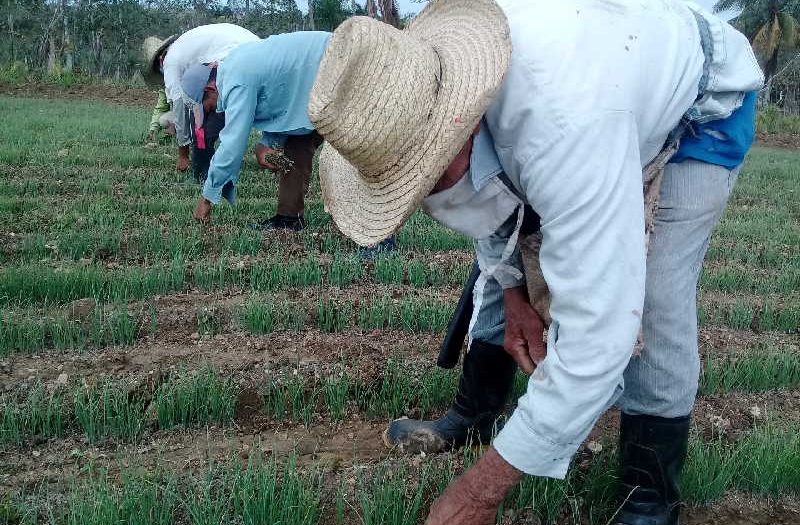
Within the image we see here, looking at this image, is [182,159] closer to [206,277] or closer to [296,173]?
[296,173]

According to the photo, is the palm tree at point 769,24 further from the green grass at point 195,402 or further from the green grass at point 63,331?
the green grass at point 195,402

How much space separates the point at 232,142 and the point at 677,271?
295cm

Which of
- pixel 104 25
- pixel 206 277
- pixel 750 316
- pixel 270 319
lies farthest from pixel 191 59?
pixel 104 25

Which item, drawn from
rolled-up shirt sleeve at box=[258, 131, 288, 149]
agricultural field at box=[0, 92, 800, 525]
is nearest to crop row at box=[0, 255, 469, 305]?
agricultural field at box=[0, 92, 800, 525]

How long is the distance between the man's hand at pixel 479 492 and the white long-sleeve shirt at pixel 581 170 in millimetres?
37

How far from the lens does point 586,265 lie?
126 cm

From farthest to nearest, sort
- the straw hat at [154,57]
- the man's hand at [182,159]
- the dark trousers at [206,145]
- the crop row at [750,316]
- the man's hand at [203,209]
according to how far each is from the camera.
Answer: the man's hand at [182,159]
the straw hat at [154,57]
the dark trousers at [206,145]
the man's hand at [203,209]
the crop row at [750,316]

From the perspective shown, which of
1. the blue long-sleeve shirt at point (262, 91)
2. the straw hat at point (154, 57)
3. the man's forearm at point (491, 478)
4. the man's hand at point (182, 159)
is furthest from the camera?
the man's hand at point (182, 159)

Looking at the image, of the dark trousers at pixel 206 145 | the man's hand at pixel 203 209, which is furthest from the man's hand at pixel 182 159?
the man's hand at pixel 203 209

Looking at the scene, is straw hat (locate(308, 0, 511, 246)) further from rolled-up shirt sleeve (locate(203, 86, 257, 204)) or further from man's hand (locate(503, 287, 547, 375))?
rolled-up shirt sleeve (locate(203, 86, 257, 204))

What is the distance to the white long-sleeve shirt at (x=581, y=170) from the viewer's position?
1.24 meters

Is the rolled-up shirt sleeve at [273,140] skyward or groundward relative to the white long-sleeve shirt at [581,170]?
groundward

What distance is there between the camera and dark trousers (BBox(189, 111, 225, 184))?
19.9 ft

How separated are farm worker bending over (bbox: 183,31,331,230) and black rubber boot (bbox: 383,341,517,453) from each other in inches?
85.8
